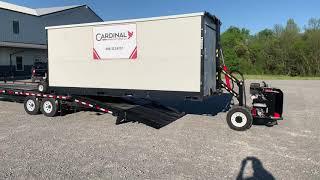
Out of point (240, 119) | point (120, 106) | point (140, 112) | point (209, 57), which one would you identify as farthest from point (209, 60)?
point (120, 106)

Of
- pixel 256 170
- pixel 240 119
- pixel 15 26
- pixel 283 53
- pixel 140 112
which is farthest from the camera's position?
pixel 283 53

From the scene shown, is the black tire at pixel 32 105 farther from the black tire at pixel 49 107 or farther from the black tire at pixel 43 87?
the black tire at pixel 43 87

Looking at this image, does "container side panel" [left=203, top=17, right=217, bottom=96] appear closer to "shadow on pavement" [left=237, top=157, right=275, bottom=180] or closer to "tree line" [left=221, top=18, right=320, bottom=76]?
"shadow on pavement" [left=237, top=157, right=275, bottom=180]

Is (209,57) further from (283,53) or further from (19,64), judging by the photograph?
(283,53)

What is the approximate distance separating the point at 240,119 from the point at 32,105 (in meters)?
7.36

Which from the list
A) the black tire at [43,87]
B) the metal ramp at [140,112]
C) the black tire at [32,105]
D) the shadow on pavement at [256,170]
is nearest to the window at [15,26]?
the black tire at [43,87]

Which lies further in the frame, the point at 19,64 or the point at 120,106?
the point at 19,64

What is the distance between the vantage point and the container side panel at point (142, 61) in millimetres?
8547

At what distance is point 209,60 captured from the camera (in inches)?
368

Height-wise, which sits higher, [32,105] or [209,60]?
[209,60]

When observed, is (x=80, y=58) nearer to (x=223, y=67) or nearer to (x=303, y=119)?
(x=223, y=67)

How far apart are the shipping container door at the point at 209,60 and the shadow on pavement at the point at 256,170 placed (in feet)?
9.26

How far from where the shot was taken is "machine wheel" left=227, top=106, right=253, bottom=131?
28.7 ft

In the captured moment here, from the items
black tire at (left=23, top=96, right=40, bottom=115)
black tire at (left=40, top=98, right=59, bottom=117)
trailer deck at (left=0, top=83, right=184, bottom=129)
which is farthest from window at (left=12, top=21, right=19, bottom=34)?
black tire at (left=40, top=98, right=59, bottom=117)
